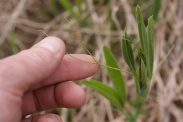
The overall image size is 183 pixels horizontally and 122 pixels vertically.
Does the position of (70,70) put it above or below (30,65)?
below

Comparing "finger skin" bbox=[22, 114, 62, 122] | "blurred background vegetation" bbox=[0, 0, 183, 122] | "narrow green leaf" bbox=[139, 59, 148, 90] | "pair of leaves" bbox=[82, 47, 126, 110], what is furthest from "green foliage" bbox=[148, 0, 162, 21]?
"finger skin" bbox=[22, 114, 62, 122]

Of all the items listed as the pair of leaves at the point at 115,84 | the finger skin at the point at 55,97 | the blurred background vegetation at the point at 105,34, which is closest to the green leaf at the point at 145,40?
the pair of leaves at the point at 115,84

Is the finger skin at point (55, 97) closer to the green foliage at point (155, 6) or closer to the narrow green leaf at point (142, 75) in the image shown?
the narrow green leaf at point (142, 75)

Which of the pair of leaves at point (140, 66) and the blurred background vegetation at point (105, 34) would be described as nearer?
the pair of leaves at point (140, 66)

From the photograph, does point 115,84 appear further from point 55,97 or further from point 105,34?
point 105,34

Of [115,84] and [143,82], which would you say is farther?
[115,84]

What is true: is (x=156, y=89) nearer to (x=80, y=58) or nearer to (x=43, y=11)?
(x=80, y=58)

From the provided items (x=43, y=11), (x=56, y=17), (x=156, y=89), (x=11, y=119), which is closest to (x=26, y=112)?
(x=11, y=119)

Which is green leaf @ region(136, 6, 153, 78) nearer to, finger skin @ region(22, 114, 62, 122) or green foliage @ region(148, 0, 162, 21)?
finger skin @ region(22, 114, 62, 122)

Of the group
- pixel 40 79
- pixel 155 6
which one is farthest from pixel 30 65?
pixel 155 6
